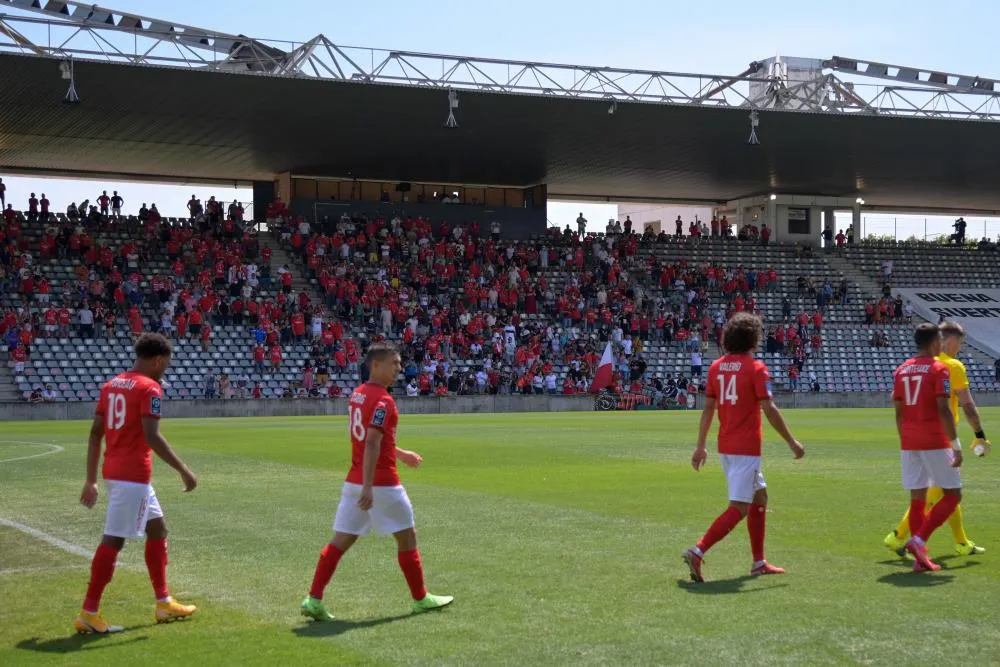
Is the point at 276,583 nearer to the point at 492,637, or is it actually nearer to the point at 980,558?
the point at 492,637

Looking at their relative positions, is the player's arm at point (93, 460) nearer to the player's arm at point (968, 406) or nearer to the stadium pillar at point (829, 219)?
the player's arm at point (968, 406)

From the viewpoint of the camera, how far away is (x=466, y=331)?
45062 millimetres

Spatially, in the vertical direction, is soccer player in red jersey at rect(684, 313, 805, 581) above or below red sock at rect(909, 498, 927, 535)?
above

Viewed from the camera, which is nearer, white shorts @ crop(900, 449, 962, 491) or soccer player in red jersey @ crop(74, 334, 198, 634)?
soccer player in red jersey @ crop(74, 334, 198, 634)

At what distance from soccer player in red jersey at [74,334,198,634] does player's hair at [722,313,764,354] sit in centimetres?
381

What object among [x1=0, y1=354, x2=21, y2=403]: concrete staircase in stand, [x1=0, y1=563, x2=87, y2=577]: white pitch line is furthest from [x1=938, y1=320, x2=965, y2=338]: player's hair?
[x1=0, y1=354, x2=21, y2=403]: concrete staircase in stand

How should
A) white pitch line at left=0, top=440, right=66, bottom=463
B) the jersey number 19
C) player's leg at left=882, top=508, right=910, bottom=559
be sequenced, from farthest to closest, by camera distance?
white pitch line at left=0, top=440, right=66, bottom=463 → player's leg at left=882, top=508, right=910, bottom=559 → the jersey number 19

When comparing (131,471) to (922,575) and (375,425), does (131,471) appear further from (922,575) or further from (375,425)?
(922,575)

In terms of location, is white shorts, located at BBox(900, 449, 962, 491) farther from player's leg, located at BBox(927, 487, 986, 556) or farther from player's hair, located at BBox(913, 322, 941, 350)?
player's hair, located at BBox(913, 322, 941, 350)

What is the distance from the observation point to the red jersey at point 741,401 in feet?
29.5

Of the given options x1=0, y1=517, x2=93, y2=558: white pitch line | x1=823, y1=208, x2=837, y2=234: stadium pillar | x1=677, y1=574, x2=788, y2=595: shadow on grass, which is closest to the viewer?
x1=677, y1=574, x2=788, y2=595: shadow on grass

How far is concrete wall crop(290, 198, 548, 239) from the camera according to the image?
5331 centimetres

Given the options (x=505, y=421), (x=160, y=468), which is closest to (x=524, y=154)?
(x=505, y=421)

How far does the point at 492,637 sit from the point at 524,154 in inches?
1705
